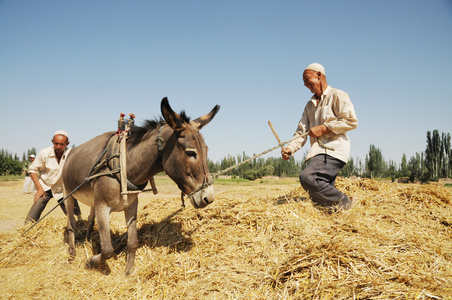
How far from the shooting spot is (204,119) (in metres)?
3.89

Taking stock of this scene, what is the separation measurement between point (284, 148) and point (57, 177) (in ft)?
15.9

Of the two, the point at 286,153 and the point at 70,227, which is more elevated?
the point at 286,153

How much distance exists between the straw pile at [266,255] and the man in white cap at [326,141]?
0.31m

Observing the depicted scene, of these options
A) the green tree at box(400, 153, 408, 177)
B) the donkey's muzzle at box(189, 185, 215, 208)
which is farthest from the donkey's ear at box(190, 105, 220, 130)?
the green tree at box(400, 153, 408, 177)

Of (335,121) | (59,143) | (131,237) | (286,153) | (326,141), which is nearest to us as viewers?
(131,237)

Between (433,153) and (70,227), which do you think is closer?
(70,227)

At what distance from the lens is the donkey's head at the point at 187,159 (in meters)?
3.25

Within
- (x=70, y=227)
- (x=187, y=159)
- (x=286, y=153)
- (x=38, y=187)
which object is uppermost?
(x=286, y=153)

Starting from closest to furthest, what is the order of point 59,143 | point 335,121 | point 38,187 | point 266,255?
1. point 266,255
2. point 335,121
3. point 59,143
4. point 38,187

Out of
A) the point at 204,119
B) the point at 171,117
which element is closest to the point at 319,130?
the point at 204,119

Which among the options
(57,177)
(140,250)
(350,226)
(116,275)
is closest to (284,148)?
(350,226)

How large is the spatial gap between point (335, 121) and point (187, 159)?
2.56 meters

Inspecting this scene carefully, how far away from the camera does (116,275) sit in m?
3.85

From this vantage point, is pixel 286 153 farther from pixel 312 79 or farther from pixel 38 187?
pixel 38 187
